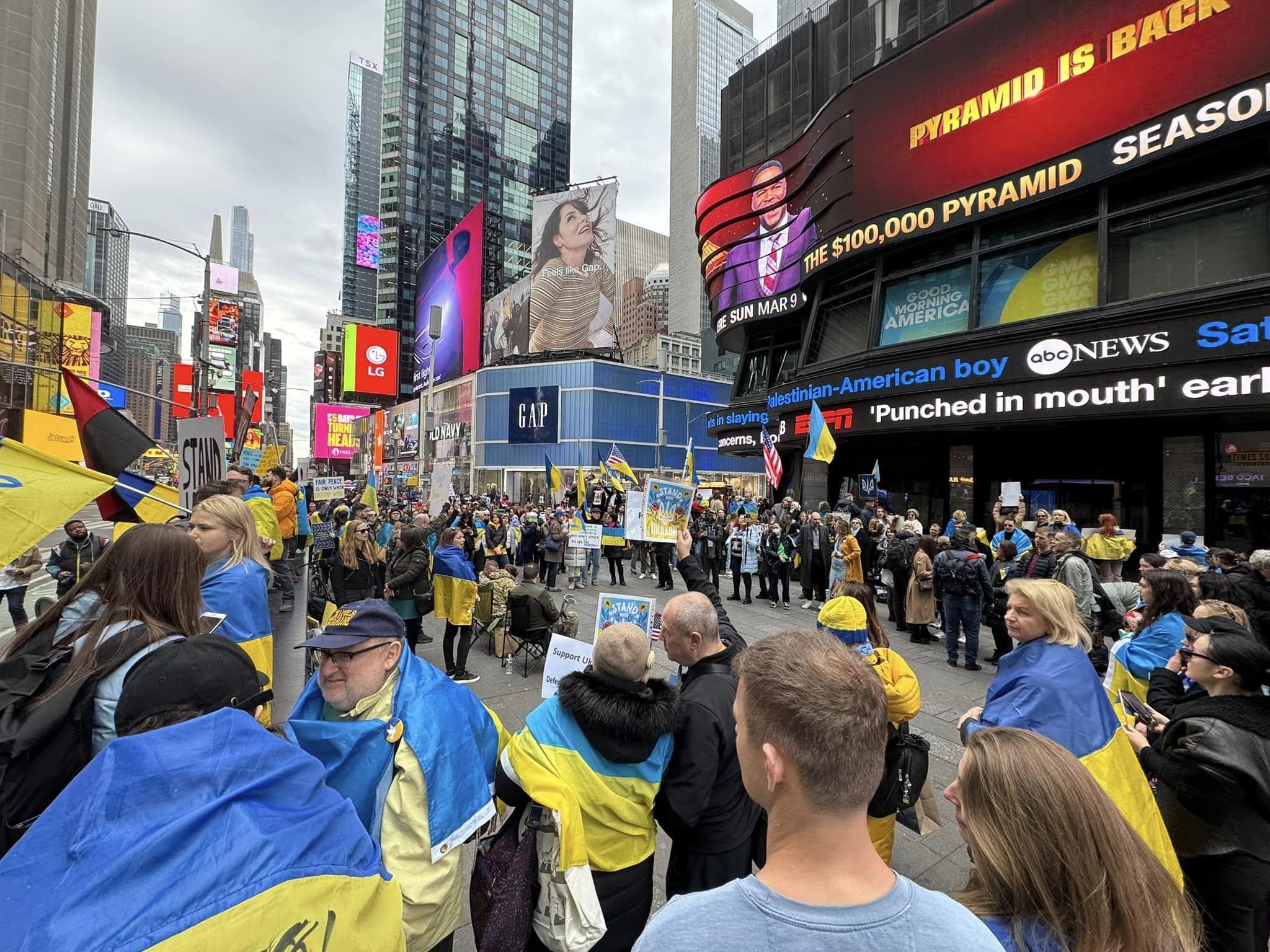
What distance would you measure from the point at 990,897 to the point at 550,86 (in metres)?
134

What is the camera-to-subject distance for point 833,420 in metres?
18.6

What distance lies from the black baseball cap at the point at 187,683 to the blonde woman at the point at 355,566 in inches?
251

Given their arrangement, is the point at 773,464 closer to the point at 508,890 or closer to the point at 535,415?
the point at 508,890

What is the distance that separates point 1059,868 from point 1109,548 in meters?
9.83

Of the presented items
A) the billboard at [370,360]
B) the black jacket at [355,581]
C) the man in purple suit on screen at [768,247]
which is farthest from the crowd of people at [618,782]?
the billboard at [370,360]

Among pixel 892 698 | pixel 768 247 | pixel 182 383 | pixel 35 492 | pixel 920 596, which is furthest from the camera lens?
pixel 182 383

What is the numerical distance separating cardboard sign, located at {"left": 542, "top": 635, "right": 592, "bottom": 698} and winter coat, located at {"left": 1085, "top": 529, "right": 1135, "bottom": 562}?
8649 mm

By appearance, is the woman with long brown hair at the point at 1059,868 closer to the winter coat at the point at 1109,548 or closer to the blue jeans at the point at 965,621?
the blue jeans at the point at 965,621

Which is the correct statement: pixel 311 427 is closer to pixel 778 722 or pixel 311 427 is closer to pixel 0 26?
pixel 0 26

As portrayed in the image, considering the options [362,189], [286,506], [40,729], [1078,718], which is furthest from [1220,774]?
[362,189]

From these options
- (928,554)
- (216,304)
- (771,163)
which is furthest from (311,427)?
(928,554)

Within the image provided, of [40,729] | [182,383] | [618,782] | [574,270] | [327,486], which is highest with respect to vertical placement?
[574,270]

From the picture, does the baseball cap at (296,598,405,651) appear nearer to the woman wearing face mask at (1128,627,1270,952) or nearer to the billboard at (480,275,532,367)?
the woman wearing face mask at (1128,627,1270,952)

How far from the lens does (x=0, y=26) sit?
37.3 metres
